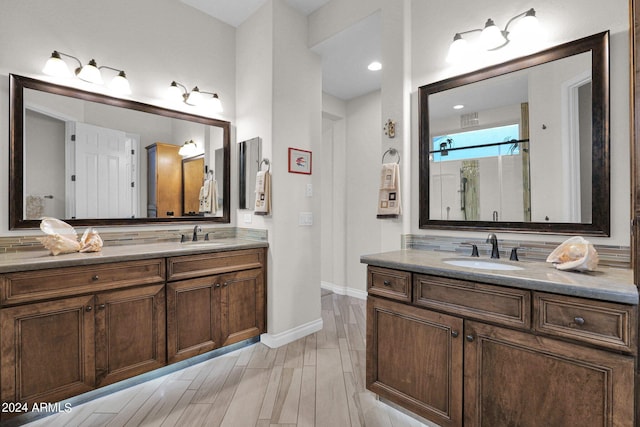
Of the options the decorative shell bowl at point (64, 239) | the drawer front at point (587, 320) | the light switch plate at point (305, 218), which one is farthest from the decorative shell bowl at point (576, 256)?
the decorative shell bowl at point (64, 239)

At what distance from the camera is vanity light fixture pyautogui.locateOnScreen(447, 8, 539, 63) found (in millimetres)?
1730

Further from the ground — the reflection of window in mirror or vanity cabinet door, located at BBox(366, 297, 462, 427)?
the reflection of window in mirror

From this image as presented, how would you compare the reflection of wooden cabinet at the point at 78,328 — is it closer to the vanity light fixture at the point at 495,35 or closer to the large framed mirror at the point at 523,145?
the large framed mirror at the point at 523,145

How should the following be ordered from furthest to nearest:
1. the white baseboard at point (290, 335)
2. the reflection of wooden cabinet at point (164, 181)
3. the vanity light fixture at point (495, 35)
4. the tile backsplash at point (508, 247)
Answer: the white baseboard at point (290, 335)
the reflection of wooden cabinet at point (164, 181)
the vanity light fixture at point (495, 35)
the tile backsplash at point (508, 247)

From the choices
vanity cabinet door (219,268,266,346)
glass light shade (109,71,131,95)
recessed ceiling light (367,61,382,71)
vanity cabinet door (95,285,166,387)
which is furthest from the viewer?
recessed ceiling light (367,61,382,71)

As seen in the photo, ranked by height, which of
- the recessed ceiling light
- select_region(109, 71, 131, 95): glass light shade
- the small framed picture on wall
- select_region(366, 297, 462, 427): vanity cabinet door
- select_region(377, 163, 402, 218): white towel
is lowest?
select_region(366, 297, 462, 427): vanity cabinet door

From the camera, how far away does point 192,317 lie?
2.32 m

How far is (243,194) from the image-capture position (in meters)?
3.08

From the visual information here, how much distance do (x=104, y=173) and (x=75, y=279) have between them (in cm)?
94

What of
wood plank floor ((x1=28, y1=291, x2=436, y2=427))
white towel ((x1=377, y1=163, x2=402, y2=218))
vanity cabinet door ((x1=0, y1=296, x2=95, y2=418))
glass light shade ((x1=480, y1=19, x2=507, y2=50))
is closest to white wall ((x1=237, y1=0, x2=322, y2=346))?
wood plank floor ((x1=28, y1=291, x2=436, y2=427))

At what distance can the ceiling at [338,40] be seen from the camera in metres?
2.78

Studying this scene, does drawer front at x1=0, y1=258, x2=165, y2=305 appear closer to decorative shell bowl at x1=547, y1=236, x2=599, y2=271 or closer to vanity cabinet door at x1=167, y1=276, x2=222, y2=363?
vanity cabinet door at x1=167, y1=276, x2=222, y2=363

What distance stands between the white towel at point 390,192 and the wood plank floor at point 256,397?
4.03ft

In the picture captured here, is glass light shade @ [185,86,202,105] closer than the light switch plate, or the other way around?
glass light shade @ [185,86,202,105]
